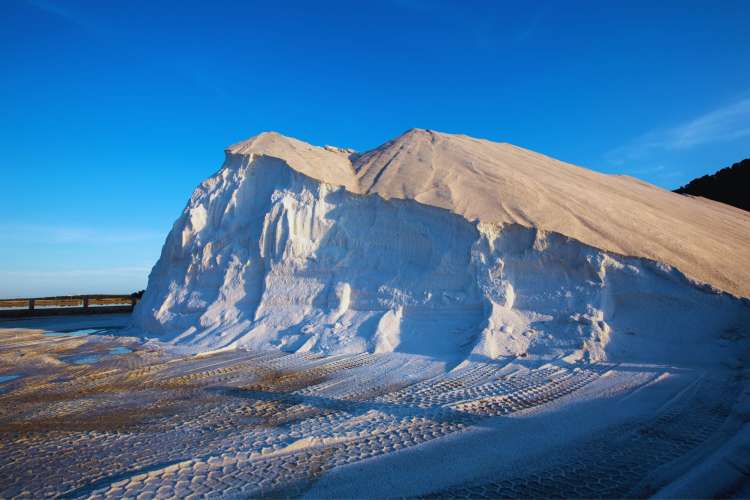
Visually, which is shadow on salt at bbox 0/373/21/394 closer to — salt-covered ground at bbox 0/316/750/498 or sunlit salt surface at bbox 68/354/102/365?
salt-covered ground at bbox 0/316/750/498

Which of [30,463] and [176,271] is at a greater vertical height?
[176,271]

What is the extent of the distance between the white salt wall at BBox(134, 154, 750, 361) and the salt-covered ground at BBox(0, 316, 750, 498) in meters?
0.85

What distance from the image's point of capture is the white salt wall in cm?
775

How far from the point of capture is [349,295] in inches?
407

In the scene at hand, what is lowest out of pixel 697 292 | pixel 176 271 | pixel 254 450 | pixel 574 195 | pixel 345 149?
pixel 254 450

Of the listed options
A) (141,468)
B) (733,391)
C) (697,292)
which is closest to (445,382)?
(733,391)

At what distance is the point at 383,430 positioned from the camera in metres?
4.88

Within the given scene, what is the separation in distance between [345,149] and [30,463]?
12.6 metres

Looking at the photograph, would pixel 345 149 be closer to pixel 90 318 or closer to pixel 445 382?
pixel 445 382

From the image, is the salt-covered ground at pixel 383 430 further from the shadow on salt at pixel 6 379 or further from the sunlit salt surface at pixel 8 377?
the sunlit salt surface at pixel 8 377

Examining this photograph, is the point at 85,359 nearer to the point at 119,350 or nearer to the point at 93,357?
the point at 93,357

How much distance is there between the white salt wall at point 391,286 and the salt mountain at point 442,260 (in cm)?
3

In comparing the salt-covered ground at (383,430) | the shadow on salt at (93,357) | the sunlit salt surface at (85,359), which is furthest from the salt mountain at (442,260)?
the sunlit salt surface at (85,359)

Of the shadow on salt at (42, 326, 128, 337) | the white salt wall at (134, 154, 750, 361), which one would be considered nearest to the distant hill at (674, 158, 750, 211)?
the white salt wall at (134, 154, 750, 361)
